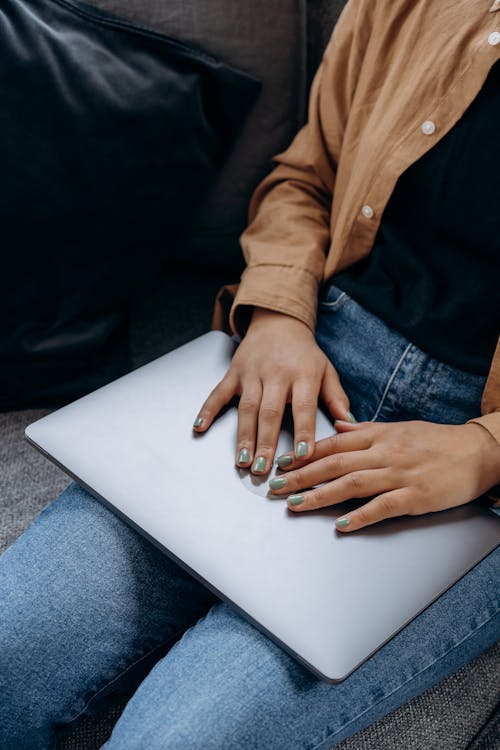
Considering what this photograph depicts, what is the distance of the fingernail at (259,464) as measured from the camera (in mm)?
567

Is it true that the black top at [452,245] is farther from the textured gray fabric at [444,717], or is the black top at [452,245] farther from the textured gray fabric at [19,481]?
the textured gray fabric at [19,481]

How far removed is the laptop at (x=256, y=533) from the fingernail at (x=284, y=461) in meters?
0.03

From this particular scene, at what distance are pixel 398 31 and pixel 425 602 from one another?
1.86 feet

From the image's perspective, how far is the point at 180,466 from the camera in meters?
0.57

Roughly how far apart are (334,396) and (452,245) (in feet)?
0.63

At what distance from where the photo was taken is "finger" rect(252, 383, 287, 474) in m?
0.57

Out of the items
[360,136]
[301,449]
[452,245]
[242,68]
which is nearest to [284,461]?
[301,449]

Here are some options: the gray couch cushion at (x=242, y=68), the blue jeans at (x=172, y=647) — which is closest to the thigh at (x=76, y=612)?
the blue jeans at (x=172, y=647)

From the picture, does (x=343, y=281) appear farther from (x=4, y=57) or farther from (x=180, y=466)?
(x=4, y=57)

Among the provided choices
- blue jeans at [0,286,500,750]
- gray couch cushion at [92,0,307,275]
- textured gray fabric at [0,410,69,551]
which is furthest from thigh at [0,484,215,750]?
gray couch cushion at [92,0,307,275]

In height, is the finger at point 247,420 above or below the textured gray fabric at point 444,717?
above

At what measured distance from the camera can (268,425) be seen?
605mm

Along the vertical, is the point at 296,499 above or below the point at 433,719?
above

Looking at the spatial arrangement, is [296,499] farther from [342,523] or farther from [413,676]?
[413,676]
